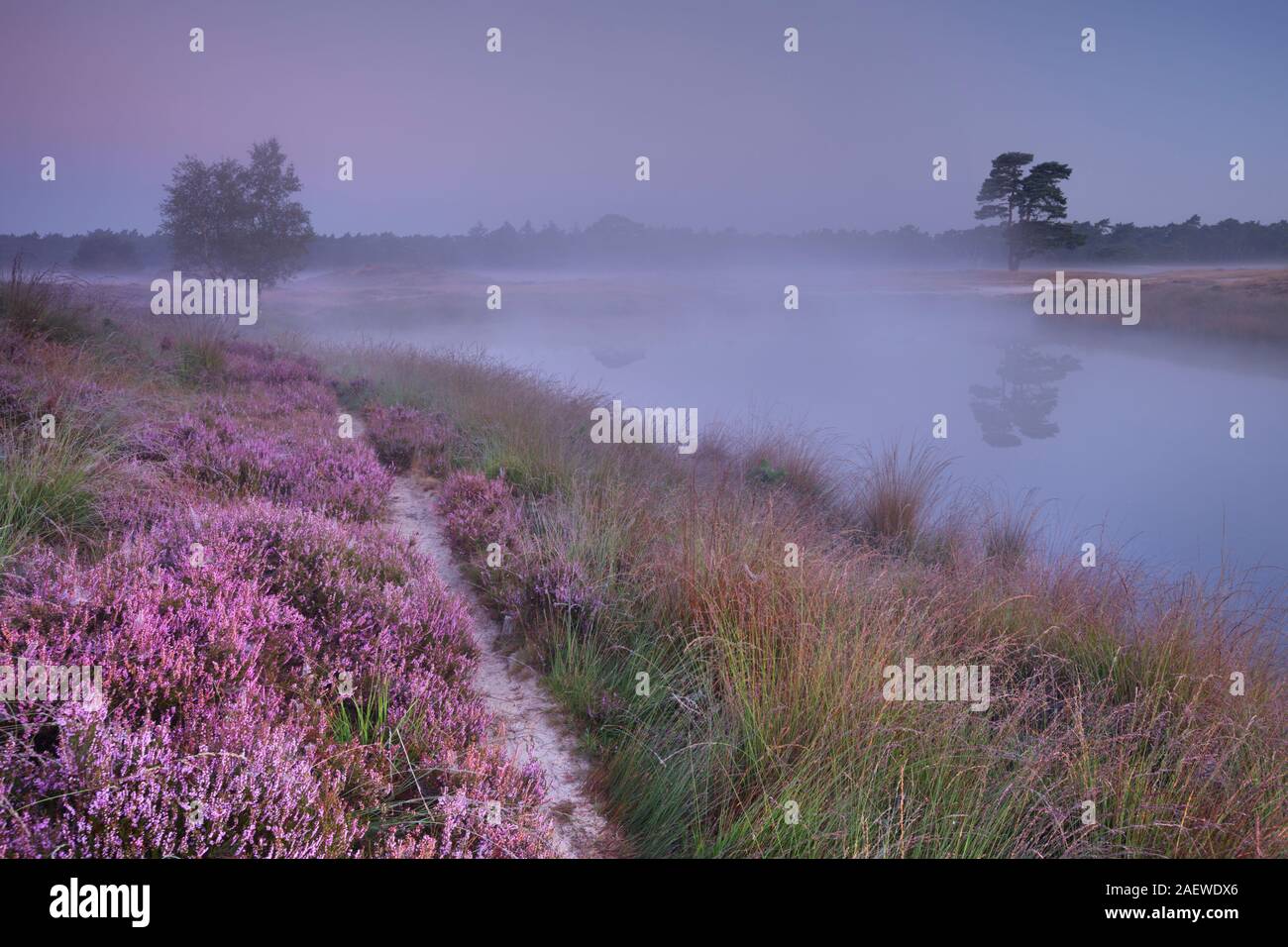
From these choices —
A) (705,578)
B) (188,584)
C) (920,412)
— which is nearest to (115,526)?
(188,584)

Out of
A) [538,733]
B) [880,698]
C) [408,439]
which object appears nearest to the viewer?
[880,698]

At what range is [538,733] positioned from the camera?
3.50 m

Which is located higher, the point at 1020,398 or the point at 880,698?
the point at 1020,398

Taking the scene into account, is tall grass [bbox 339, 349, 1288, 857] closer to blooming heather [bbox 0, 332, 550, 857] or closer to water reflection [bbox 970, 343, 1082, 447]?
blooming heather [bbox 0, 332, 550, 857]

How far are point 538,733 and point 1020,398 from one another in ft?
90.4

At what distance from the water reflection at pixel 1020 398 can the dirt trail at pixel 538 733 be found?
17.9 m

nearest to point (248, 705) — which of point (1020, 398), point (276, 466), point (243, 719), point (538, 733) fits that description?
point (243, 719)

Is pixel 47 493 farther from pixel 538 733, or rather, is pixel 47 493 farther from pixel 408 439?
pixel 408 439

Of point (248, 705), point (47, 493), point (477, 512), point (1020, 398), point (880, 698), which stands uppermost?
point (1020, 398)

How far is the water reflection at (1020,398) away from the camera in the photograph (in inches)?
791

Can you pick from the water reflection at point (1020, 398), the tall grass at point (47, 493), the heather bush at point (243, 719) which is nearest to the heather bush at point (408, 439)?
the tall grass at point (47, 493)

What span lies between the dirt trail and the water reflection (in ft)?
58.8

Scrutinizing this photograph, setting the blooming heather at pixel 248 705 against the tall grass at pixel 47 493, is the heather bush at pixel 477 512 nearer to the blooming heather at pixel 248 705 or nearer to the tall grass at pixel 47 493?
the blooming heather at pixel 248 705
